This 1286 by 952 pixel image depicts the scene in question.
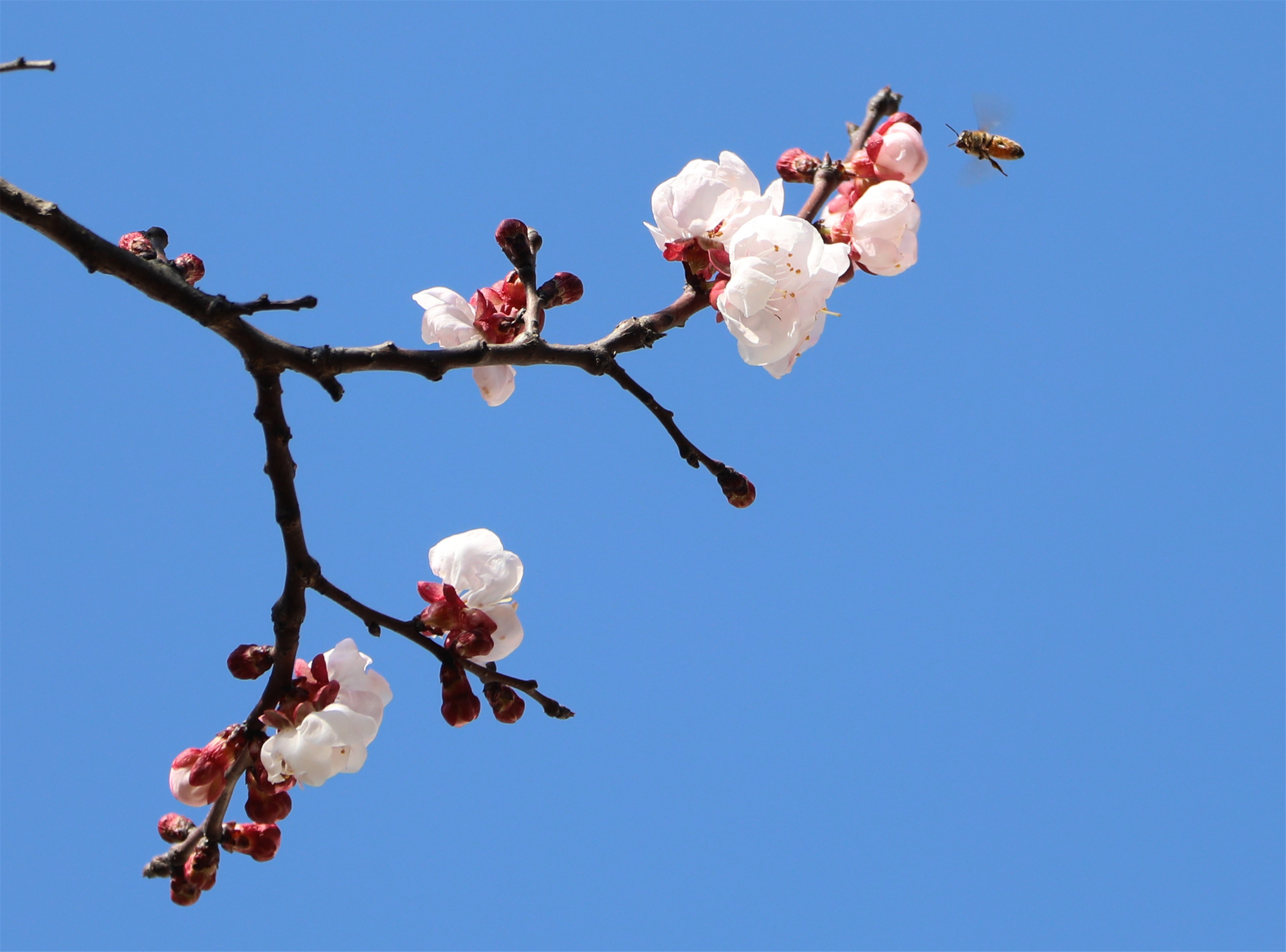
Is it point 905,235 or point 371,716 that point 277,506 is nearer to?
point 371,716

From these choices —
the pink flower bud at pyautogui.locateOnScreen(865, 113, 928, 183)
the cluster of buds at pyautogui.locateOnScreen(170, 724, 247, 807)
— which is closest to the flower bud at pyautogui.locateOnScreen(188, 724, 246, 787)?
the cluster of buds at pyautogui.locateOnScreen(170, 724, 247, 807)

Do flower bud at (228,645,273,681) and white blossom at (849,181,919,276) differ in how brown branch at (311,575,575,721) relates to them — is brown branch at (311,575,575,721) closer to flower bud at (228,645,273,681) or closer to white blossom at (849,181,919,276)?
flower bud at (228,645,273,681)

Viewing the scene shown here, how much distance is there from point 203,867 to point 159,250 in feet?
4.28

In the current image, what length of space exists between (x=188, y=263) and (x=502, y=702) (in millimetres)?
1256

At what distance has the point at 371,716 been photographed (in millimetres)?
2008

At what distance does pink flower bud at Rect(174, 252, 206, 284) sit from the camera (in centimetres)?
235

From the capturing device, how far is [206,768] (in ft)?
6.37

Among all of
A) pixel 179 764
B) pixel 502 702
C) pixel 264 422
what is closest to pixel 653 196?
pixel 264 422

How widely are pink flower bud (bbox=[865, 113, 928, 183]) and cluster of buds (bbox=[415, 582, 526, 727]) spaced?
134 centimetres

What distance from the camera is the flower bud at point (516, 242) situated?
222cm

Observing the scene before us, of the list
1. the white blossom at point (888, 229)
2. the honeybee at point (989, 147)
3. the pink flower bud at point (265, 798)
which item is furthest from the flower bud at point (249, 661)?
the honeybee at point (989, 147)

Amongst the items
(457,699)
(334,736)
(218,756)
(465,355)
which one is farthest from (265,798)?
(465,355)

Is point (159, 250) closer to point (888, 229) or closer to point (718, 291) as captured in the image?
point (718, 291)

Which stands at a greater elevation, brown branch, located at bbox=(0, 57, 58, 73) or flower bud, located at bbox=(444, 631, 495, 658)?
brown branch, located at bbox=(0, 57, 58, 73)
